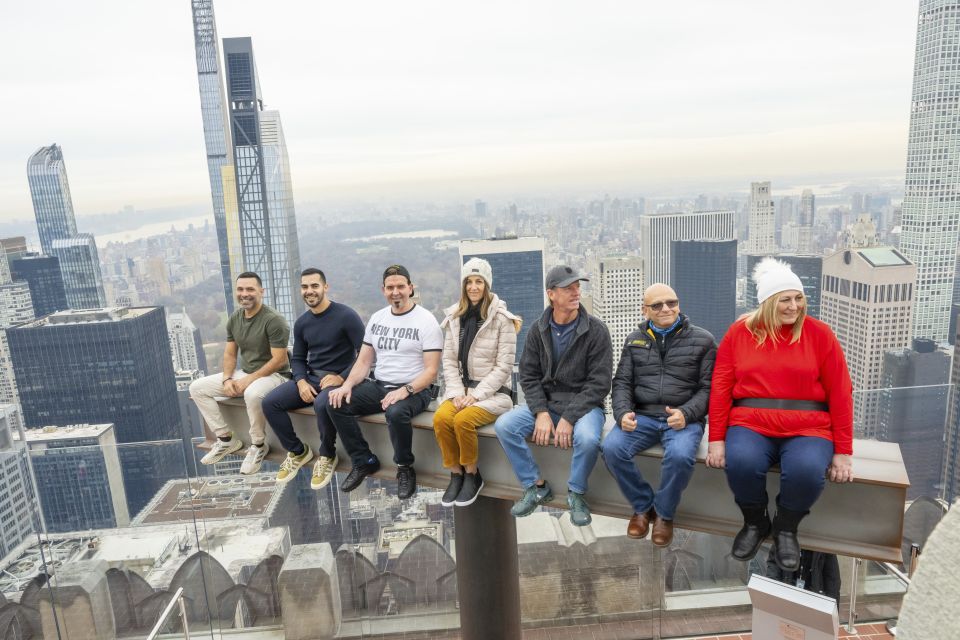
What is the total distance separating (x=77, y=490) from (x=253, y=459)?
1.19 metres

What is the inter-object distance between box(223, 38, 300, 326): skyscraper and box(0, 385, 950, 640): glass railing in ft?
205

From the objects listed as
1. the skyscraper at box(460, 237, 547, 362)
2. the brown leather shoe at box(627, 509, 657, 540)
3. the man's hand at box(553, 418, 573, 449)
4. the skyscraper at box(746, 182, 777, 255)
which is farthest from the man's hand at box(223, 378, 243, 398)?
the skyscraper at box(746, 182, 777, 255)

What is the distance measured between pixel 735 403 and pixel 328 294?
7.05 ft

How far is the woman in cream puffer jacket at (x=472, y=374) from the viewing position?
2.72m

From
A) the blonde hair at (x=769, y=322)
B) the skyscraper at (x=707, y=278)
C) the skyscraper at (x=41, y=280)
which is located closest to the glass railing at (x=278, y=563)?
the blonde hair at (x=769, y=322)

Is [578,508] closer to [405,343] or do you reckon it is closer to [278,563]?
[405,343]

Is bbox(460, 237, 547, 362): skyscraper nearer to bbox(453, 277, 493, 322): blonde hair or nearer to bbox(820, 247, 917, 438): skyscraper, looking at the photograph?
bbox(453, 277, 493, 322): blonde hair

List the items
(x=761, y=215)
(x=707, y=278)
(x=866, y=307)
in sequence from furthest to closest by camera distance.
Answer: (x=761, y=215) < (x=707, y=278) < (x=866, y=307)

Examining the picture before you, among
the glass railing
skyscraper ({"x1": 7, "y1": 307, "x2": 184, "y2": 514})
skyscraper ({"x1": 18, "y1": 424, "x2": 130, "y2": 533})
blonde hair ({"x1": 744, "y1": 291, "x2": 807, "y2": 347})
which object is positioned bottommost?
skyscraper ({"x1": 7, "y1": 307, "x2": 184, "y2": 514})

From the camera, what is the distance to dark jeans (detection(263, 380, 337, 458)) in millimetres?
3094

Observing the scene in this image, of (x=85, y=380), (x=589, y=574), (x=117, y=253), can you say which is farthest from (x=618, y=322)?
(x=117, y=253)

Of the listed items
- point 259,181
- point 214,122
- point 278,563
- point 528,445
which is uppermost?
point 214,122

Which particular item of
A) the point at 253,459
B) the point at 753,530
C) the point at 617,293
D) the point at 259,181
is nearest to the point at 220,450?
the point at 253,459

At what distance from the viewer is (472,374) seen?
2869mm
